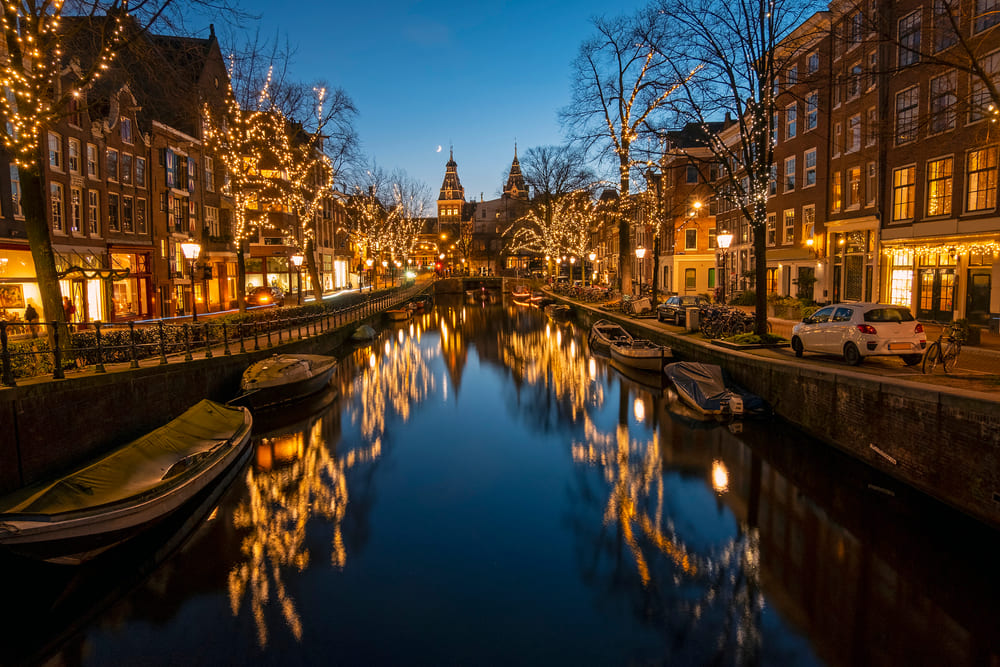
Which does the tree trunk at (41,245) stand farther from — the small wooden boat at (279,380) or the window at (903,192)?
the window at (903,192)

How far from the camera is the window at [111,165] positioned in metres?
30.0

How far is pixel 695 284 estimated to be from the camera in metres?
55.9

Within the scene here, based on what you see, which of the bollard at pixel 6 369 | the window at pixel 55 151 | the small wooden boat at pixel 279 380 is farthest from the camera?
the window at pixel 55 151

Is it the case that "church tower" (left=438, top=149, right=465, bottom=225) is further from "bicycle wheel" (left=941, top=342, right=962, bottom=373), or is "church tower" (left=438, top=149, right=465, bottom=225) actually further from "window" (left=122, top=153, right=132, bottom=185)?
"bicycle wheel" (left=941, top=342, right=962, bottom=373)

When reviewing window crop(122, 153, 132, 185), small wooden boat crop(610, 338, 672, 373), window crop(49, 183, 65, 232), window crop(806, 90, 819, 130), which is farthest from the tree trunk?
window crop(806, 90, 819, 130)

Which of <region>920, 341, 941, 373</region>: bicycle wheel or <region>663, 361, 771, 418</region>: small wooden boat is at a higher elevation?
<region>920, 341, 941, 373</region>: bicycle wheel

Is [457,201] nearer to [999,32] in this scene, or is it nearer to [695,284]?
[695,284]

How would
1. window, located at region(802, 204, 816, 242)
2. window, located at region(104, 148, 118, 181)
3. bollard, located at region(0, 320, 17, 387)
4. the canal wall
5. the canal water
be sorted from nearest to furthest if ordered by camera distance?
the canal water → the canal wall → bollard, located at region(0, 320, 17, 387) → window, located at region(104, 148, 118, 181) → window, located at region(802, 204, 816, 242)

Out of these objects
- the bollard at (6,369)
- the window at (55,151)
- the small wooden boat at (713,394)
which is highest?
the window at (55,151)

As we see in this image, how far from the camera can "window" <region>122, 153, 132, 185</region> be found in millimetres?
31250

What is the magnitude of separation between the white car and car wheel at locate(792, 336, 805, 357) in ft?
4.46

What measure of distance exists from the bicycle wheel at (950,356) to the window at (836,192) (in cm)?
2065

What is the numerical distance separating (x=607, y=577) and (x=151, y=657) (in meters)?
6.23

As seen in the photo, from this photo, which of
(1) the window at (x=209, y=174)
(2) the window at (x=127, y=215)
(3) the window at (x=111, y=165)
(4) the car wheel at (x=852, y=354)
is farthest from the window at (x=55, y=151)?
(4) the car wheel at (x=852, y=354)
